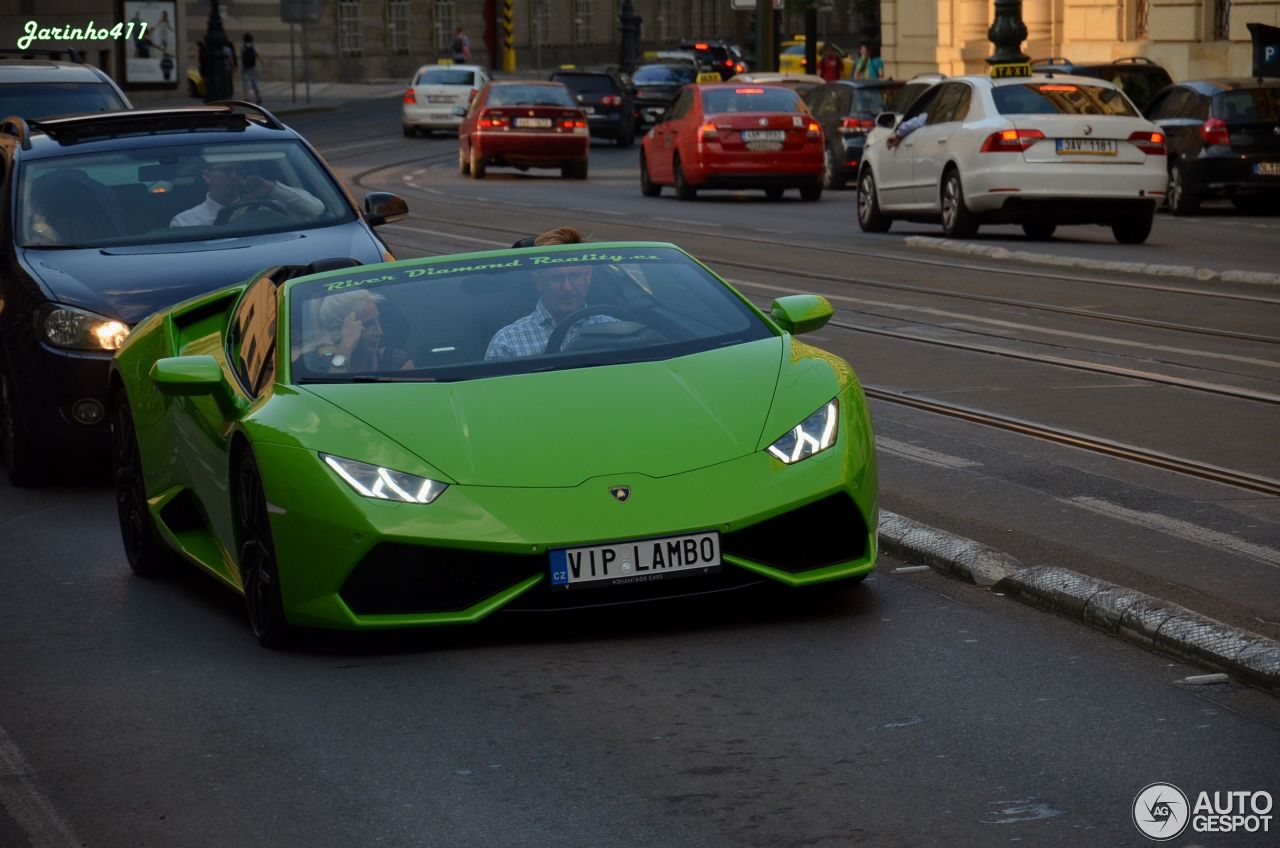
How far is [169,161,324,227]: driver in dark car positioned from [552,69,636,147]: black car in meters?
39.0

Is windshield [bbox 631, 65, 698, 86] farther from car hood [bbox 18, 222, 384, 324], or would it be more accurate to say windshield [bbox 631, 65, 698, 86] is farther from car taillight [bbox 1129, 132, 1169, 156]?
car hood [bbox 18, 222, 384, 324]

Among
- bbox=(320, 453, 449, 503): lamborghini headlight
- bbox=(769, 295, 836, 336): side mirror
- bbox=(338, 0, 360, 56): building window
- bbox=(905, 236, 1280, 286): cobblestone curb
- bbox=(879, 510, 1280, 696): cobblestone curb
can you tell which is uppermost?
bbox=(338, 0, 360, 56): building window

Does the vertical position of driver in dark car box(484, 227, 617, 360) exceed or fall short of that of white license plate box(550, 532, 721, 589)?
it exceeds it

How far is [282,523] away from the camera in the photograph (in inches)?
273

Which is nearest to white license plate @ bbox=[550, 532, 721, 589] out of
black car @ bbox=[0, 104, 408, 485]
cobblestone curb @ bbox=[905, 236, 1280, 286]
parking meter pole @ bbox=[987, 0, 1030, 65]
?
black car @ bbox=[0, 104, 408, 485]

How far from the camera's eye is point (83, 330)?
34.8 ft

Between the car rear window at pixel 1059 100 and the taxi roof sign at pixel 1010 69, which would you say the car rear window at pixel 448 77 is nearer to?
the taxi roof sign at pixel 1010 69

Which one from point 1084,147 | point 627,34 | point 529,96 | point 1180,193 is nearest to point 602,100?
point 529,96

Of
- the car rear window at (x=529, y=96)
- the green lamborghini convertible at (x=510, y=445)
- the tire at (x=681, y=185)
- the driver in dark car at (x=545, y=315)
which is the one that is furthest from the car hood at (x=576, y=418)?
the car rear window at (x=529, y=96)

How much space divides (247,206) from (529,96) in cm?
2737

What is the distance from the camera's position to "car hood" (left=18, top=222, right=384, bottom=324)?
35.1ft

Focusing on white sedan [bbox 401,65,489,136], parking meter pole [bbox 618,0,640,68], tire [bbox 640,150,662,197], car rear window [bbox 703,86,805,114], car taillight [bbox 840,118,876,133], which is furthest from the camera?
parking meter pole [bbox 618,0,640,68]

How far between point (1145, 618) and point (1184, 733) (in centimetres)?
101

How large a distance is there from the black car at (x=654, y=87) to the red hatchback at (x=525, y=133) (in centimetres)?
1872
